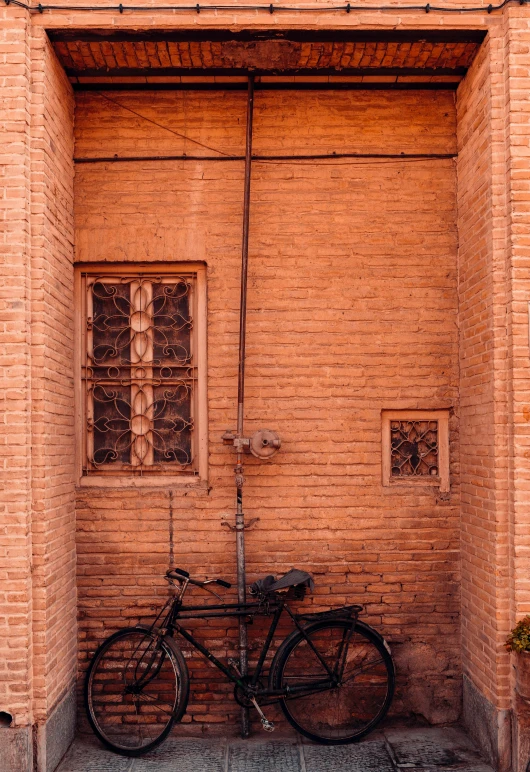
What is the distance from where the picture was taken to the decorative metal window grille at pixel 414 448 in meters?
5.33

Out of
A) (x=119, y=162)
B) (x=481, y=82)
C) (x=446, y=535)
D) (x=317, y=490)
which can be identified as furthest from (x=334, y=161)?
(x=446, y=535)

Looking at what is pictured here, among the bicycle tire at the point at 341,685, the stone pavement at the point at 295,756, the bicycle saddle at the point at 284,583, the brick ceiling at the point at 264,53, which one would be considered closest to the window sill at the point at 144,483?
the bicycle saddle at the point at 284,583

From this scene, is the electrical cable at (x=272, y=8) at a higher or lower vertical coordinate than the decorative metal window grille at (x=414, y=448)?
higher

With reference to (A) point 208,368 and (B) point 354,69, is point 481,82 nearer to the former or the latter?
(B) point 354,69

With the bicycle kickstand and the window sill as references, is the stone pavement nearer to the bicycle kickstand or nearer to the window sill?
the bicycle kickstand

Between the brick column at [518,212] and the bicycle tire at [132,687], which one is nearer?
the brick column at [518,212]

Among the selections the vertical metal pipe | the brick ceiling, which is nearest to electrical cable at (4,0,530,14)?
the brick ceiling

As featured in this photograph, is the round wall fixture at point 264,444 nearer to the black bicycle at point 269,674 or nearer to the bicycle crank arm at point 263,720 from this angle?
the black bicycle at point 269,674

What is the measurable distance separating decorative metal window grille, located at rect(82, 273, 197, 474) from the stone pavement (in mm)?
1990

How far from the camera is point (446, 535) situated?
526cm

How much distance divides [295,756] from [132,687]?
1.25 meters

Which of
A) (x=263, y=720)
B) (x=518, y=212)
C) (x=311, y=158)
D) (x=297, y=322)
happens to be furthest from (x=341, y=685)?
(x=311, y=158)

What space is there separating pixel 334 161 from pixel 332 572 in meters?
3.19

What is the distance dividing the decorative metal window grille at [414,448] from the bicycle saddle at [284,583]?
3.55 feet
